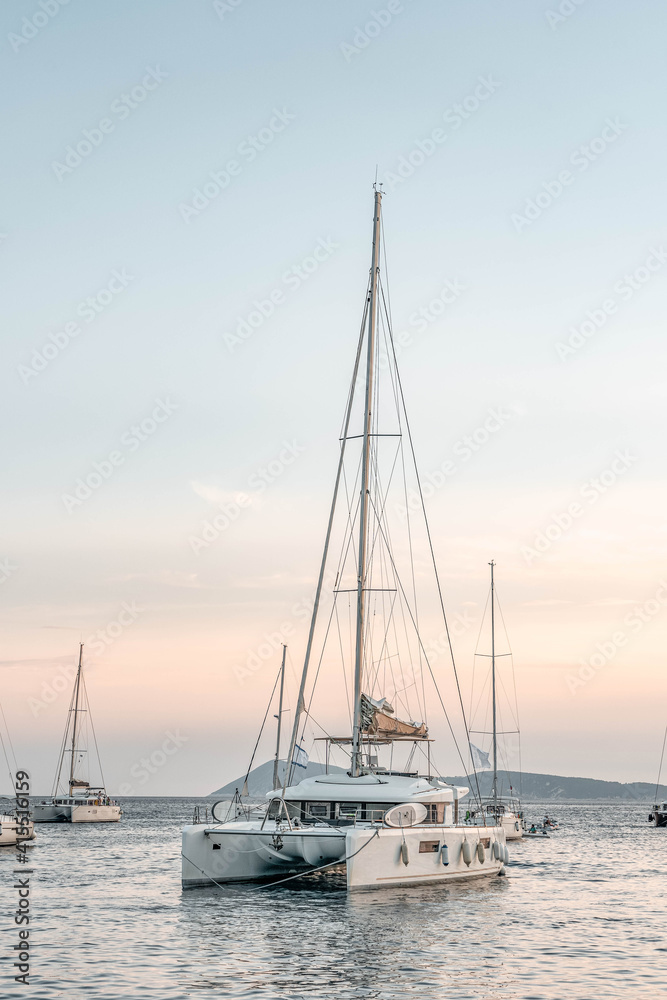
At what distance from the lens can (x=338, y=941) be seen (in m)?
20.3

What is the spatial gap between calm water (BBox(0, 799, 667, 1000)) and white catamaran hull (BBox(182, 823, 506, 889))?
504mm

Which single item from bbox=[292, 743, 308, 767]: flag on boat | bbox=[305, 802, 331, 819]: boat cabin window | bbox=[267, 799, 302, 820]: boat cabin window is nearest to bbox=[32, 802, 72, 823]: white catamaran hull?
bbox=[292, 743, 308, 767]: flag on boat

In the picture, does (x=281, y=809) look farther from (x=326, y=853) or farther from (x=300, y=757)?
(x=300, y=757)

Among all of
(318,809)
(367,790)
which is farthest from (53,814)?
(367,790)

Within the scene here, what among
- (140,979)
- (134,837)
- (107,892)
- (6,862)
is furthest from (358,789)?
(134,837)

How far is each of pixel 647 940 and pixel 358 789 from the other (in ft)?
28.4

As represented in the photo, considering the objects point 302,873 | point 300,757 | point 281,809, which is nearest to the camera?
point 302,873

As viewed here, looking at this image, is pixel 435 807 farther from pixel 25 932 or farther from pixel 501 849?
pixel 25 932

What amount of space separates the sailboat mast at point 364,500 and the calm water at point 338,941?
168 inches

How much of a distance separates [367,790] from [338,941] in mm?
7928

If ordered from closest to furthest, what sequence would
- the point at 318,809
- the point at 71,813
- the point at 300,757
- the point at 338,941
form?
the point at 338,941 < the point at 318,809 < the point at 300,757 < the point at 71,813

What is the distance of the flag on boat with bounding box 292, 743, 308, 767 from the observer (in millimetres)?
30234

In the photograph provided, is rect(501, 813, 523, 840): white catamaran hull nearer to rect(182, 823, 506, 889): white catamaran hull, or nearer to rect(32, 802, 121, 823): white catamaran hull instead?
rect(182, 823, 506, 889): white catamaran hull

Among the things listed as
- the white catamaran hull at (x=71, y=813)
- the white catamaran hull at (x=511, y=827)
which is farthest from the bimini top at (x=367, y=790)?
the white catamaran hull at (x=71, y=813)
